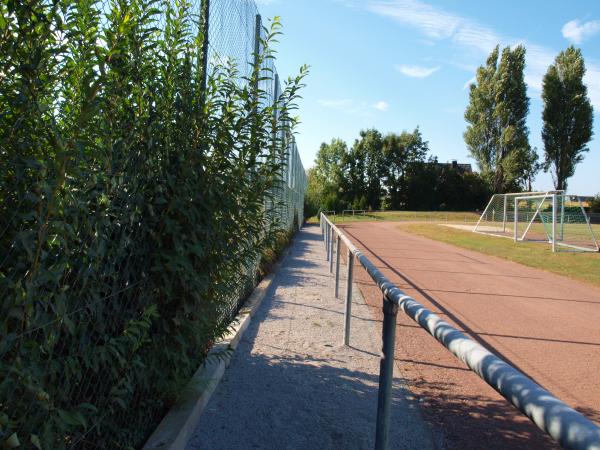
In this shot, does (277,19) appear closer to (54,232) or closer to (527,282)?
(54,232)

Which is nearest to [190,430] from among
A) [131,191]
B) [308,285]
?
[131,191]

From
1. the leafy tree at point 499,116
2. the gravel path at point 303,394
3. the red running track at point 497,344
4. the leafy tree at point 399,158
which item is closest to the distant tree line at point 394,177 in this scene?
the leafy tree at point 399,158

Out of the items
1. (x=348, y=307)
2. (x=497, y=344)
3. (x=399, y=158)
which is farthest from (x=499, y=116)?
(x=348, y=307)

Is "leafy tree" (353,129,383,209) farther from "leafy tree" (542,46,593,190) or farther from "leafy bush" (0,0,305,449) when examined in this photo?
"leafy bush" (0,0,305,449)

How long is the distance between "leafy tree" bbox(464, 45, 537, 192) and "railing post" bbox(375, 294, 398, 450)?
56.3m

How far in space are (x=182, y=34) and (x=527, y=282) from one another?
986cm

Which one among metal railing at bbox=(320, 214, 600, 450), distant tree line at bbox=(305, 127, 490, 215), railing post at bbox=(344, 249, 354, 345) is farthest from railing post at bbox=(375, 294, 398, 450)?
distant tree line at bbox=(305, 127, 490, 215)

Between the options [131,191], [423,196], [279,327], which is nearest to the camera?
[131,191]

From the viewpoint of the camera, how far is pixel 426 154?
72.0 metres

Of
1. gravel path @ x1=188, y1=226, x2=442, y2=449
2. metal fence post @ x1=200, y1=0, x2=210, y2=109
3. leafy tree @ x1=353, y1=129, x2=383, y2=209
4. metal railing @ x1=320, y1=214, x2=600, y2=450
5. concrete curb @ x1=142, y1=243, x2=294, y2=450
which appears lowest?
gravel path @ x1=188, y1=226, x2=442, y2=449

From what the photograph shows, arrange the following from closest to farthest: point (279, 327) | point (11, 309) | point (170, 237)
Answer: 1. point (11, 309)
2. point (170, 237)
3. point (279, 327)

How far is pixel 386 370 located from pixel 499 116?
58.0 metres

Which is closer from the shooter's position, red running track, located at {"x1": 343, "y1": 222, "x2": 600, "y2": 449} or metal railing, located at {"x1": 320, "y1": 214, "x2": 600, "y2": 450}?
metal railing, located at {"x1": 320, "y1": 214, "x2": 600, "y2": 450}

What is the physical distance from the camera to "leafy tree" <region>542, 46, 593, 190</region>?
5203 cm
